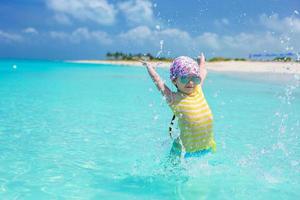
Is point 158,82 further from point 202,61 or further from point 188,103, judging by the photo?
point 202,61

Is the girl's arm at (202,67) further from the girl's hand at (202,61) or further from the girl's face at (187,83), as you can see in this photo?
the girl's face at (187,83)

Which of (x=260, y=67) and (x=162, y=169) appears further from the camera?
(x=260, y=67)

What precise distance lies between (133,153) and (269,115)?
5.99 m

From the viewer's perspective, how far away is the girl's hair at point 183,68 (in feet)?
15.8

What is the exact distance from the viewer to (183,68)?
15.9 feet

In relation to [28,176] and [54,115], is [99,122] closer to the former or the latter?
[54,115]

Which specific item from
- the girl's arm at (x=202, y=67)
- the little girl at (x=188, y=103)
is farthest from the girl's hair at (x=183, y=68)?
the girl's arm at (x=202, y=67)

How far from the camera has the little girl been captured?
485 centimetres

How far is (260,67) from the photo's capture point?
51281 mm

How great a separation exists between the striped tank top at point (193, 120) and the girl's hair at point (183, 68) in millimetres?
231

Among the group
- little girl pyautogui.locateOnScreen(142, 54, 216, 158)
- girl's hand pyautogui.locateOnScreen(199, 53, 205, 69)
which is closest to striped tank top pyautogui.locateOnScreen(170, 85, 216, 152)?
little girl pyautogui.locateOnScreen(142, 54, 216, 158)

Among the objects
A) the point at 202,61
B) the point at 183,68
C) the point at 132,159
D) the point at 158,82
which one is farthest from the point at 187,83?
the point at 132,159

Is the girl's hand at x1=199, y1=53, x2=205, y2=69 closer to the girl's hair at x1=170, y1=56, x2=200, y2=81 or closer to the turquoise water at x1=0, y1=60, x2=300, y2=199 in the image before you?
the girl's hair at x1=170, y1=56, x2=200, y2=81

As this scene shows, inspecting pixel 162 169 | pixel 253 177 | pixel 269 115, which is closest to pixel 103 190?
pixel 162 169
